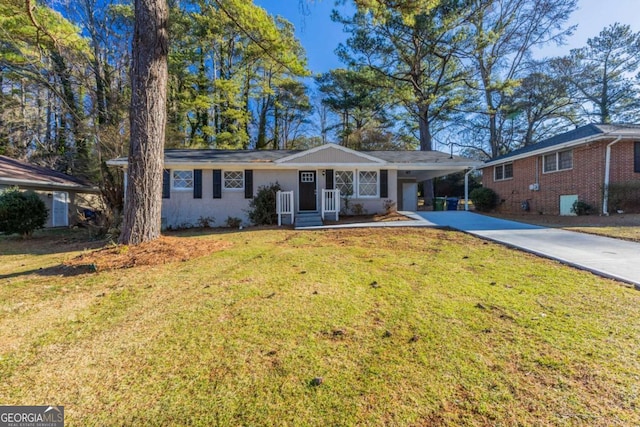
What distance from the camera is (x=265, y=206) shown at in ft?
34.7

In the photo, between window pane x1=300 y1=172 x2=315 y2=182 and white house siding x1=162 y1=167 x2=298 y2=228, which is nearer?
white house siding x1=162 y1=167 x2=298 y2=228

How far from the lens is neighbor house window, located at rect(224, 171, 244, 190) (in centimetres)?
1109

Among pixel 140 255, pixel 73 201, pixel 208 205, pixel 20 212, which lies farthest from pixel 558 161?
pixel 73 201

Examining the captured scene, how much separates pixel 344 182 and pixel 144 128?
7.68m

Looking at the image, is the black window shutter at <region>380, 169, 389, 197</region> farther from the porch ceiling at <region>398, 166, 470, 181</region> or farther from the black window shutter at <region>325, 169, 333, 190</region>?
the black window shutter at <region>325, 169, 333, 190</region>

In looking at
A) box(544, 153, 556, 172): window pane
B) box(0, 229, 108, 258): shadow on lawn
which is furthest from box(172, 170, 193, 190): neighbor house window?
box(544, 153, 556, 172): window pane

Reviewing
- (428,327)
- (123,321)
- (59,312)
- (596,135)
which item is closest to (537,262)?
(428,327)

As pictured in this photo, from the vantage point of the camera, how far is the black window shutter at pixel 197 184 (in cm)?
1080

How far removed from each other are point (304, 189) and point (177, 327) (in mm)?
9062

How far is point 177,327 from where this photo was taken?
2701 mm

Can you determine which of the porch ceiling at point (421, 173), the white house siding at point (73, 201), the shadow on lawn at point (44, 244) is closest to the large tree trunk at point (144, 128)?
the shadow on lawn at point (44, 244)

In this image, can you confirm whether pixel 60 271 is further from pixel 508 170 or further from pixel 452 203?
pixel 508 170

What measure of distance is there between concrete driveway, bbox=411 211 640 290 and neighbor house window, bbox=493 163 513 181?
8.48m

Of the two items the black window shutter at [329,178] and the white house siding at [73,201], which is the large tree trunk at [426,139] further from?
the white house siding at [73,201]
